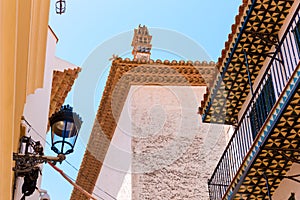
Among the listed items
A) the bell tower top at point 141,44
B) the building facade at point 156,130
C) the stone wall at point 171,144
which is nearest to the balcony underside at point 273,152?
the stone wall at point 171,144

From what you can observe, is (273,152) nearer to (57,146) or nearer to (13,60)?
(57,146)

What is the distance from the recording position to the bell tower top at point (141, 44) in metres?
13.7

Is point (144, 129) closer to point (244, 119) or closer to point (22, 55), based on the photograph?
point (244, 119)

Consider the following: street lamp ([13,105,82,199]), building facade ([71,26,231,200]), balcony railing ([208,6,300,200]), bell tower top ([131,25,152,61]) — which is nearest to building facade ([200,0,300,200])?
balcony railing ([208,6,300,200])

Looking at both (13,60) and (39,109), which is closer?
(13,60)

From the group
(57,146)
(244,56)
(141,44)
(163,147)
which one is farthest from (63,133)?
(141,44)

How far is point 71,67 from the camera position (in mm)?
10484

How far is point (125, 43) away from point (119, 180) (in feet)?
14.7

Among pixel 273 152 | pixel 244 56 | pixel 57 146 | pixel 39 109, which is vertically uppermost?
pixel 244 56

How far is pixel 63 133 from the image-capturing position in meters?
4.31

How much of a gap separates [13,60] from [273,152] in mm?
5035

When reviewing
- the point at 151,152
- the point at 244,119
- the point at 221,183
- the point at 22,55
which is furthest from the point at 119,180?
the point at 22,55

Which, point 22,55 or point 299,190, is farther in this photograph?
point 299,190

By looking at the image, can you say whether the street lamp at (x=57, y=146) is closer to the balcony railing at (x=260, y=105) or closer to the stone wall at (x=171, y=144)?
the balcony railing at (x=260, y=105)
